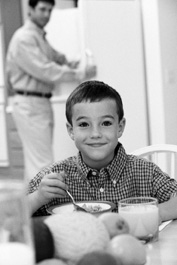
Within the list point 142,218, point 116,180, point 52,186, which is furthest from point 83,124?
point 142,218

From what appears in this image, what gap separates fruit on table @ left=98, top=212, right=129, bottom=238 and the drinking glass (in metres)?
0.19

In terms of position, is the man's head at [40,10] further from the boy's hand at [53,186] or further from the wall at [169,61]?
the boy's hand at [53,186]

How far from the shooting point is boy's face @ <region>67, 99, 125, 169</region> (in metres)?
1.32

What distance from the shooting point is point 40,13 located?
3.48m

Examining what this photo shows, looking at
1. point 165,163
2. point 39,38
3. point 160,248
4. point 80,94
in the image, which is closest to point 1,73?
point 39,38

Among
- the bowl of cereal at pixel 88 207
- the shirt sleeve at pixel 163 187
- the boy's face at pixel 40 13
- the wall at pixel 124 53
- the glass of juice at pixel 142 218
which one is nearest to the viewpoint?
the glass of juice at pixel 142 218

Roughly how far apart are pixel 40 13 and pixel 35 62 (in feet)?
1.10

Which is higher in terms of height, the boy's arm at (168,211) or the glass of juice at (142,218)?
the glass of juice at (142,218)

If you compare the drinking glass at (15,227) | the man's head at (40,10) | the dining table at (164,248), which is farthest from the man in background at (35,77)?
the drinking glass at (15,227)

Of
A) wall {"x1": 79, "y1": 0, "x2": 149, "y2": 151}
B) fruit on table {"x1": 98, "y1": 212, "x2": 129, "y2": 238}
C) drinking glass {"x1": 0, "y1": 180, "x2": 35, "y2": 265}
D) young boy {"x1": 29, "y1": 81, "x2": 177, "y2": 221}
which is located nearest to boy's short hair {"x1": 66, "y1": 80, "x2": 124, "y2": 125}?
young boy {"x1": 29, "y1": 81, "x2": 177, "y2": 221}

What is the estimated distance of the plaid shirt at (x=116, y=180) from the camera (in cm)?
131

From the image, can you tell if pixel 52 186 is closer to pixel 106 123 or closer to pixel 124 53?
pixel 106 123

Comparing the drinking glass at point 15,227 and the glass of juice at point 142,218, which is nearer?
the drinking glass at point 15,227

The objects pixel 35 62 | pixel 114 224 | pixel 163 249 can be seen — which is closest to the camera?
pixel 114 224
